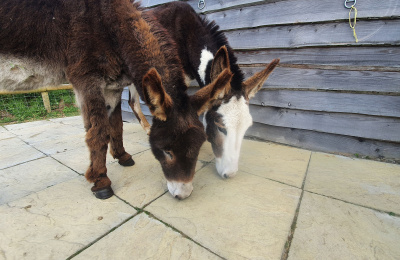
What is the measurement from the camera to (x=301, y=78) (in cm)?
297

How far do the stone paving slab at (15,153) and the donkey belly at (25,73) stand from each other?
1.60 m

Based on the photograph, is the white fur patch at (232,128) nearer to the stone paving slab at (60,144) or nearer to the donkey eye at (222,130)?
the donkey eye at (222,130)

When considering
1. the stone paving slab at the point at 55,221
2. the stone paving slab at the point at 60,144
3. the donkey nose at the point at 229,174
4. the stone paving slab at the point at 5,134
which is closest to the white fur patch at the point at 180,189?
the stone paving slab at the point at 55,221

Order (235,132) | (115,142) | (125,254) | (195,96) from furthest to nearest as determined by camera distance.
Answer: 1. (115,142)
2. (235,132)
3. (195,96)
4. (125,254)

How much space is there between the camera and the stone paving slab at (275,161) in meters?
2.28

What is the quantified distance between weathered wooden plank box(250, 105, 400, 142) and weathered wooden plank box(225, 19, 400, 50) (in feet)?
3.44

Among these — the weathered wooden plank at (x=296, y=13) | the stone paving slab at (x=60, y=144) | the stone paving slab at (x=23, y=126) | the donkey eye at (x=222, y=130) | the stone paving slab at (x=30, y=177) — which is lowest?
the stone paving slab at (x=23, y=126)

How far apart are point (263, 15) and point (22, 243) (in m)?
3.98

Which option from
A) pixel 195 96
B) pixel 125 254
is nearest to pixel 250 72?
pixel 195 96

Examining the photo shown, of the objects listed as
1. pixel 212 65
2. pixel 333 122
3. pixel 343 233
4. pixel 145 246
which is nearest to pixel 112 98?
pixel 212 65

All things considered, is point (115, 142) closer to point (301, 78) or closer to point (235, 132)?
point (235, 132)

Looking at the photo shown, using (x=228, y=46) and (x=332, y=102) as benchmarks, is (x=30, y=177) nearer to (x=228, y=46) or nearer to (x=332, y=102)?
(x=228, y=46)

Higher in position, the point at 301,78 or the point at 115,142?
the point at 301,78

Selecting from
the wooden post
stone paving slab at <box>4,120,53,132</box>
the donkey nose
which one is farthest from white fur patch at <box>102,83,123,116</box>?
the wooden post
